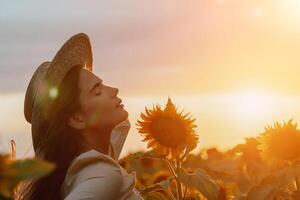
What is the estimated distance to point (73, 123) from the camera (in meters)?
2.49

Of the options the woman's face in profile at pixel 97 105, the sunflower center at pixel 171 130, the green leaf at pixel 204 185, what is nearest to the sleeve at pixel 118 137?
the woman's face in profile at pixel 97 105

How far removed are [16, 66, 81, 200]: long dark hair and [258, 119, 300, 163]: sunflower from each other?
102cm

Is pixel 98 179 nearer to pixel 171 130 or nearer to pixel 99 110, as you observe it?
pixel 99 110

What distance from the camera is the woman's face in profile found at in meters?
2.53

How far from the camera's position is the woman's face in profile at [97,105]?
2.53m

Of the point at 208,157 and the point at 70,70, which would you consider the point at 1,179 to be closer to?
the point at 70,70

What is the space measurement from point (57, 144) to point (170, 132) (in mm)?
777

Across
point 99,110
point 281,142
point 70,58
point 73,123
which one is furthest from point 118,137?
point 281,142

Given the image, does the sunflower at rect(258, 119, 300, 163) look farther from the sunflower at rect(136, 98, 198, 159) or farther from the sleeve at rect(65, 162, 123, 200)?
the sleeve at rect(65, 162, 123, 200)

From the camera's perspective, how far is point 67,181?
2246 millimetres

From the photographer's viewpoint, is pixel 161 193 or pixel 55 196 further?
pixel 161 193

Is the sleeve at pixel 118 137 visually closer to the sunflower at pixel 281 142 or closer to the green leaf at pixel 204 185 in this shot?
the green leaf at pixel 204 185

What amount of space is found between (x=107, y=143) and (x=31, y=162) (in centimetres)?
212

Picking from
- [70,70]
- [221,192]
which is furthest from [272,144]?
[70,70]
